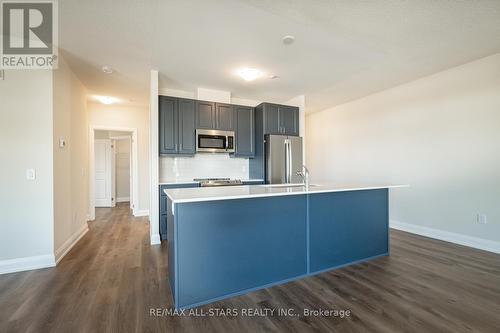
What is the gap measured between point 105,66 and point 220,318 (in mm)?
3593

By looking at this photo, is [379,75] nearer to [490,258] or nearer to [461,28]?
[461,28]

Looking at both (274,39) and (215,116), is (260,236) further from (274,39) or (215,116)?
(215,116)

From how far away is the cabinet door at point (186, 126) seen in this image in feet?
12.8

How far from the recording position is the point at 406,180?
3902mm

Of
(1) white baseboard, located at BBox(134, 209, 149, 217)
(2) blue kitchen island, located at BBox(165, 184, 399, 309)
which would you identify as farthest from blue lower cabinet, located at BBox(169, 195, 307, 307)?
(1) white baseboard, located at BBox(134, 209, 149, 217)

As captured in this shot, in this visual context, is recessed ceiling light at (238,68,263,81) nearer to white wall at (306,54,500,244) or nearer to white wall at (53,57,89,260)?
white wall at (53,57,89,260)

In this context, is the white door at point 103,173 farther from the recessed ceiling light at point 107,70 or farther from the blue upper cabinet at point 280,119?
the blue upper cabinet at point 280,119

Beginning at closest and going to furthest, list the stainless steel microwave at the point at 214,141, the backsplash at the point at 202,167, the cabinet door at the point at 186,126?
the cabinet door at the point at 186,126
the stainless steel microwave at the point at 214,141
the backsplash at the point at 202,167

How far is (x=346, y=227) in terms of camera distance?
257 centimetres

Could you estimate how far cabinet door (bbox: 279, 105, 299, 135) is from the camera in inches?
179

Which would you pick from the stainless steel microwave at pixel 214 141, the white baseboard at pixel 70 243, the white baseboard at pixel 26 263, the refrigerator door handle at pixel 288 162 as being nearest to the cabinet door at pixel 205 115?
the stainless steel microwave at pixel 214 141

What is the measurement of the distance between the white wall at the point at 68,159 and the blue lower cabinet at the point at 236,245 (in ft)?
6.47

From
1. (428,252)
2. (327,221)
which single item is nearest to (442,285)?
(428,252)

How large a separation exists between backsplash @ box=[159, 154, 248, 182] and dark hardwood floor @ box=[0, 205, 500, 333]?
66.0 inches
